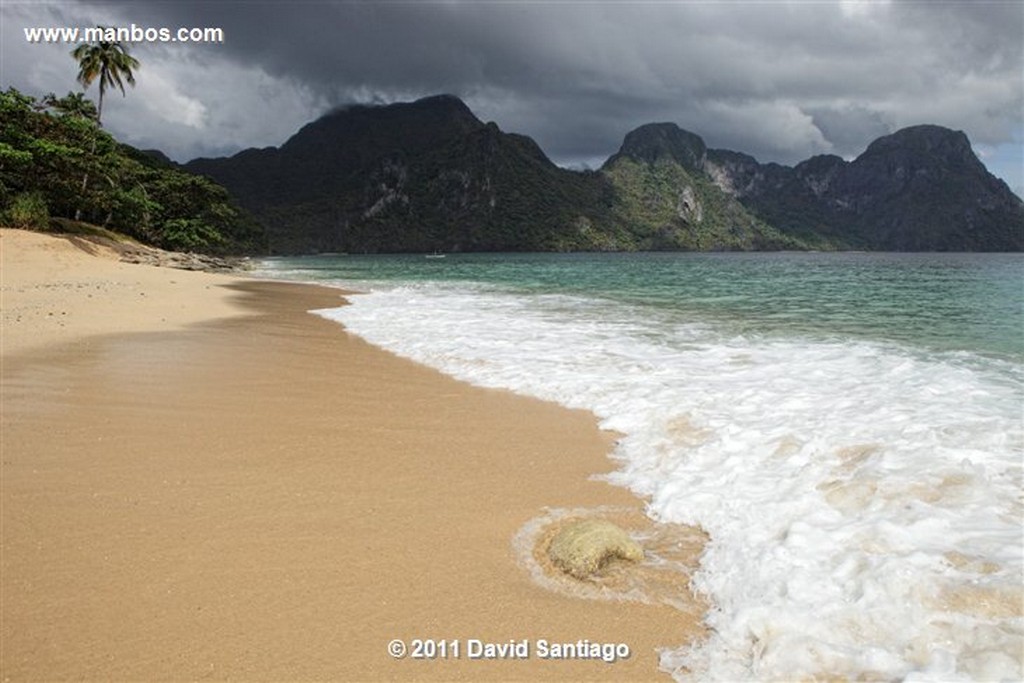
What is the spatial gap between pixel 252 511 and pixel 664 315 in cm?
1528

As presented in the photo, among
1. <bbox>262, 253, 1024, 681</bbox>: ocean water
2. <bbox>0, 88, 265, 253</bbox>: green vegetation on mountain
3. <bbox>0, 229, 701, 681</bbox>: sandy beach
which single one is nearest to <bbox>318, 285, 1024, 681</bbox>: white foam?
<bbox>262, 253, 1024, 681</bbox>: ocean water

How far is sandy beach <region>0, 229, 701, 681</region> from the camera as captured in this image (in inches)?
116

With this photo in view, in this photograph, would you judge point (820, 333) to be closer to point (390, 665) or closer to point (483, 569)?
point (483, 569)

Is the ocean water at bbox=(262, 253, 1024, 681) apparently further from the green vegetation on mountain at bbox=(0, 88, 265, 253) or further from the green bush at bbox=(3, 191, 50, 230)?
the green vegetation on mountain at bbox=(0, 88, 265, 253)

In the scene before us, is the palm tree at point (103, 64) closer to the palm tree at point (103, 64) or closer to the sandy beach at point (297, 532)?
the palm tree at point (103, 64)

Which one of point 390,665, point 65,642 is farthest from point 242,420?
point 390,665

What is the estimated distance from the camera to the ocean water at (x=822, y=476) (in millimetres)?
2977

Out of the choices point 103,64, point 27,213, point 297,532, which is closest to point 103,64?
point 103,64

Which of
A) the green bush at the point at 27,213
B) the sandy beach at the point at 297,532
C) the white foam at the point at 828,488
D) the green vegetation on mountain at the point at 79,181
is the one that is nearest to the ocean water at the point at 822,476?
the white foam at the point at 828,488

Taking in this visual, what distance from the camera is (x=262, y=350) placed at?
1120cm

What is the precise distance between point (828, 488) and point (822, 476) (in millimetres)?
259

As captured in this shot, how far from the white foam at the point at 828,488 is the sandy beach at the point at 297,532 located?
1.38 feet

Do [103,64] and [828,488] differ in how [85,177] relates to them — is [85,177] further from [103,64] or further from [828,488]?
[828,488]

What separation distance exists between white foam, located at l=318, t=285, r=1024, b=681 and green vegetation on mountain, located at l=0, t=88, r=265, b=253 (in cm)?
3416
